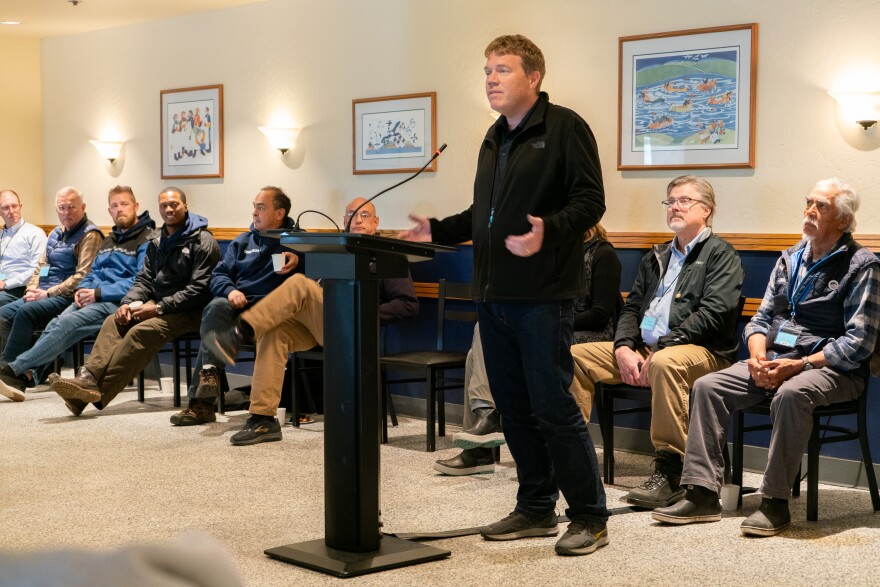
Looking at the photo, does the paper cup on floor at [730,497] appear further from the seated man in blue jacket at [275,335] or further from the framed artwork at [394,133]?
the framed artwork at [394,133]

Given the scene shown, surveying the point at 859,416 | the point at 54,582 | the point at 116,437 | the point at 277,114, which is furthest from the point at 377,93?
the point at 54,582

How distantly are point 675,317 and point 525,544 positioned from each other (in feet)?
4.17

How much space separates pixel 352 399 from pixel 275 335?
2286 mm

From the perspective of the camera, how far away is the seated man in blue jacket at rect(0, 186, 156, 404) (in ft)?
21.2

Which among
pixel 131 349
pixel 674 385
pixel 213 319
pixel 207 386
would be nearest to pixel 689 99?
pixel 674 385

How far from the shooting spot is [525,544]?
3.35m

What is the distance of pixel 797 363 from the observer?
3729mm

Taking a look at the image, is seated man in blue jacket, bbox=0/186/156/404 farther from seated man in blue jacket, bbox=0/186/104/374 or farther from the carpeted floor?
the carpeted floor

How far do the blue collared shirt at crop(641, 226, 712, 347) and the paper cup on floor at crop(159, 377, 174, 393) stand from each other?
3.62 metres

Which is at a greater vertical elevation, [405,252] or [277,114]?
[277,114]

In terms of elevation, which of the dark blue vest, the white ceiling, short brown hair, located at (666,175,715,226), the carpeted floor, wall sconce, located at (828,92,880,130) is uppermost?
the white ceiling

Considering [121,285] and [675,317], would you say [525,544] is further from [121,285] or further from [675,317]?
[121,285]

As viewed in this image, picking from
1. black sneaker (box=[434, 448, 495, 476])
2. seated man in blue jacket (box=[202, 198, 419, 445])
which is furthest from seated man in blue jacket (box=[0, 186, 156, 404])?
black sneaker (box=[434, 448, 495, 476])

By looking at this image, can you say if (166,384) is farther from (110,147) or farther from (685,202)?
(685,202)
